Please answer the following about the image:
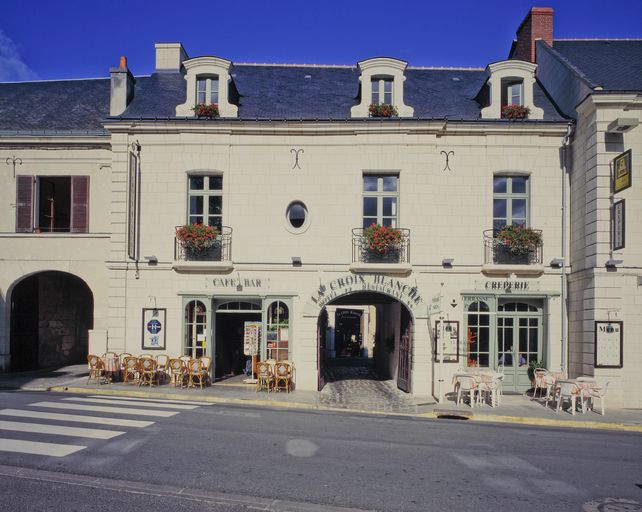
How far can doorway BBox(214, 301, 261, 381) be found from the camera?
1580 centimetres

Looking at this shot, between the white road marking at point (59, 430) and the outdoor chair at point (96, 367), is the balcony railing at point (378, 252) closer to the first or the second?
the outdoor chair at point (96, 367)

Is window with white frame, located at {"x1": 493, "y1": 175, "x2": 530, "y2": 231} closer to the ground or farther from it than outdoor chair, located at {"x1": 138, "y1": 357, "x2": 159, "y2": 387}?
farther from it

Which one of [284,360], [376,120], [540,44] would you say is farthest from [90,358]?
[540,44]

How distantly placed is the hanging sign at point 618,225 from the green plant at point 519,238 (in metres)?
1.99

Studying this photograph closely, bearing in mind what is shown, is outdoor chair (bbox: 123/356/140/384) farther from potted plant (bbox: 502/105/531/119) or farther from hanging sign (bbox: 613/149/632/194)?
hanging sign (bbox: 613/149/632/194)

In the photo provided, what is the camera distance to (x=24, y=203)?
16594mm

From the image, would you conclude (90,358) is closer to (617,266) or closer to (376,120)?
(376,120)

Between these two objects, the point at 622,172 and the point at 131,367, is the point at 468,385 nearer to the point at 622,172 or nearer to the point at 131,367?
the point at 622,172

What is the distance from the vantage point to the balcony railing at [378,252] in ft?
49.4

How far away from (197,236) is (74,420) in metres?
6.44

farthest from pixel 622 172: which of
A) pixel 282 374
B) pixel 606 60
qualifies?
pixel 282 374

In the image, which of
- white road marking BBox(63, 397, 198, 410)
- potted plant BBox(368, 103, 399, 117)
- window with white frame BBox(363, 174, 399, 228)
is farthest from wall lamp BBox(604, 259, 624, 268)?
white road marking BBox(63, 397, 198, 410)

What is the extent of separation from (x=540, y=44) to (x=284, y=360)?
12.6 metres

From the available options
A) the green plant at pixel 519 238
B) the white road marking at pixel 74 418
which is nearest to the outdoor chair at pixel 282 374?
the white road marking at pixel 74 418
